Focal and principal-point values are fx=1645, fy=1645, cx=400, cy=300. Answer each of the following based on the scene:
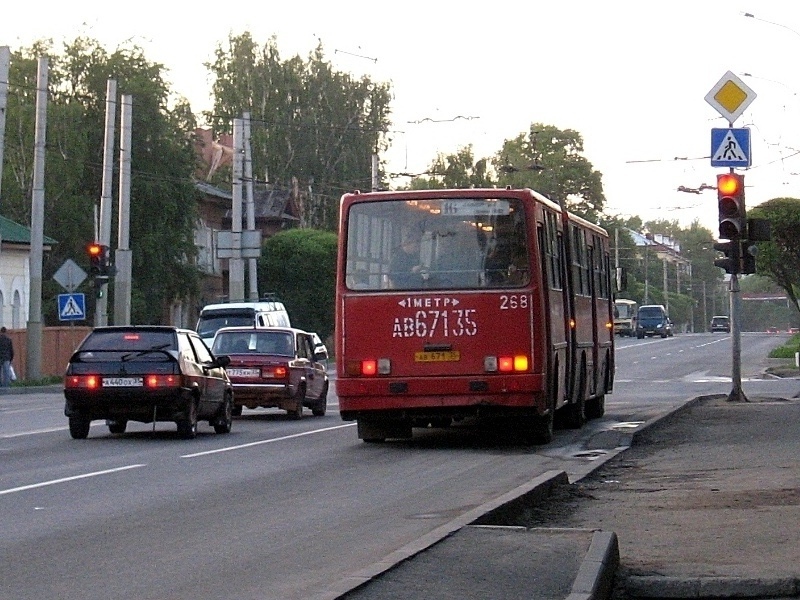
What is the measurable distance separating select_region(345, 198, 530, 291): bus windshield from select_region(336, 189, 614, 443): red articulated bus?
12 millimetres

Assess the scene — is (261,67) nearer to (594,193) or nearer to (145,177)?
(145,177)

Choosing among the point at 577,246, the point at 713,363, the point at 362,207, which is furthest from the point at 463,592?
the point at 713,363

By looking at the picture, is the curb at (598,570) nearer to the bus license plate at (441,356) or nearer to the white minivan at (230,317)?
the bus license plate at (441,356)

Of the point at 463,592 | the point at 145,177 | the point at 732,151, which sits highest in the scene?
→ the point at 145,177

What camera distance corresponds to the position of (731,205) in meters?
25.8

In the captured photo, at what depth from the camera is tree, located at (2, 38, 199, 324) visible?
66438 mm

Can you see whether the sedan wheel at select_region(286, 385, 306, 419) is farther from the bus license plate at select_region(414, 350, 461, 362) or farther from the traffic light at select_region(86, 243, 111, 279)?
the traffic light at select_region(86, 243, 111, 279)

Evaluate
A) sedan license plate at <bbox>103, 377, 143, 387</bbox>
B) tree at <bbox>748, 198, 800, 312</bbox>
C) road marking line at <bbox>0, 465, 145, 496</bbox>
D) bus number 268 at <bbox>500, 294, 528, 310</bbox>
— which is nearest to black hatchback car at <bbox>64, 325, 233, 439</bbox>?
sedan license plate at <bbox>103, 377, 143, 387</bbox>

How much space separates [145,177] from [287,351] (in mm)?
40567

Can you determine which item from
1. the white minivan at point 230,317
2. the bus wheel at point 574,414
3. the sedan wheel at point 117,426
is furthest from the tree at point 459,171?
the sedan wheel at point 117,426

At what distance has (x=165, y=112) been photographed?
68188mm

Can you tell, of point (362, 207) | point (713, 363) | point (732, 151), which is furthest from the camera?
point (713, 363)

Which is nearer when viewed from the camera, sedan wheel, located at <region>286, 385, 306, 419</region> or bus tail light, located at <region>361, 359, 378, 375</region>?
bus tail light, located at <region>361, 359, 378, 375</region>

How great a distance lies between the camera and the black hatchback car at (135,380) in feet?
Result: 70.4
